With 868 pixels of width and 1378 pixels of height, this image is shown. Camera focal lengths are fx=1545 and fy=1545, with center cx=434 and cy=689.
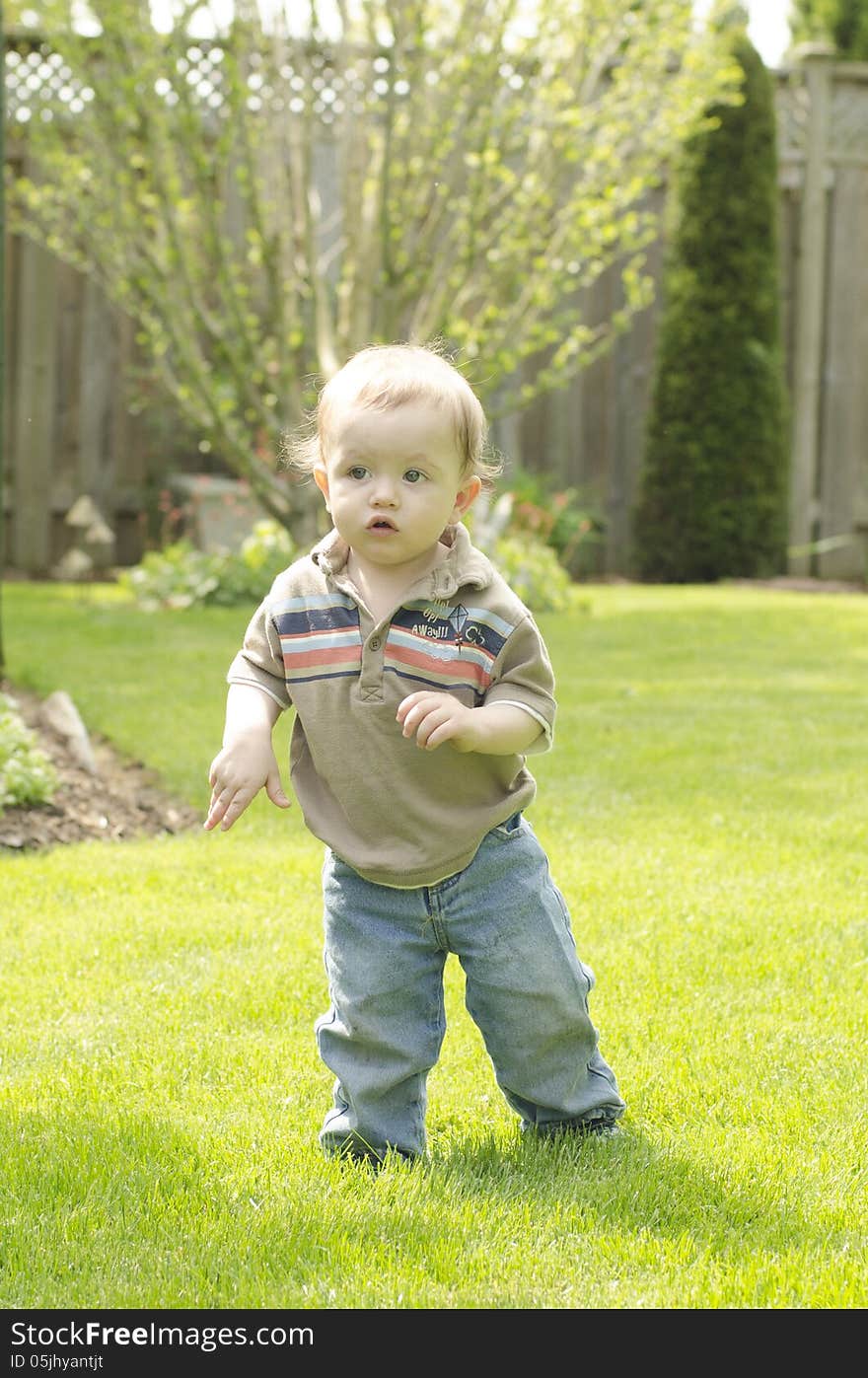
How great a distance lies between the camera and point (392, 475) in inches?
82.3

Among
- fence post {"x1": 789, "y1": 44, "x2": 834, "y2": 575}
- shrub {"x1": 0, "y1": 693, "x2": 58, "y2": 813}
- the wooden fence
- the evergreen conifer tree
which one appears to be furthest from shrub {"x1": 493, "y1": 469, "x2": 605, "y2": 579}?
shrub {"x1": 0, "y1": 693, "x2": 58, "y2": 813}

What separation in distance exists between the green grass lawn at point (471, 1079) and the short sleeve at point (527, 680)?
636 mm

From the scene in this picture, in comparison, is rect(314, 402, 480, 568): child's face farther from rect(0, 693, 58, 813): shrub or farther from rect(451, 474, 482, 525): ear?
rect(0, 693, 58, 813): shrub

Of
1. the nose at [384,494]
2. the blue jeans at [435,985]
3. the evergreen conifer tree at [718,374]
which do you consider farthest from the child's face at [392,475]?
the evergreen conifer tree at [718,374]

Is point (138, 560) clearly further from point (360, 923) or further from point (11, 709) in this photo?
point (360, 923)

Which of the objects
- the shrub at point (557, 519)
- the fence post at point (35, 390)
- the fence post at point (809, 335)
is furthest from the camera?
the fence post at point (809, 335)

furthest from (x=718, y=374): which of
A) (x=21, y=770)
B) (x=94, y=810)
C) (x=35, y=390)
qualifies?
(x=21, y=770)

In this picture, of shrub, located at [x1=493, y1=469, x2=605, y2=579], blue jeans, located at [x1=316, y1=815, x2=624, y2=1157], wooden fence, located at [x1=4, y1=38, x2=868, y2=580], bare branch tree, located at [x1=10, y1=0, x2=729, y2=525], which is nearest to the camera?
blue jeans, located at [x1=316, y1=815, x2=624, y2=1157]

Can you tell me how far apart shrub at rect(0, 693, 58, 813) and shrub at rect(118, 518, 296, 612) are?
4.17 m

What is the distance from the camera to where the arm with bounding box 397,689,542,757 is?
6.40 ft

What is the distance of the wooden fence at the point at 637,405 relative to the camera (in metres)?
10.5

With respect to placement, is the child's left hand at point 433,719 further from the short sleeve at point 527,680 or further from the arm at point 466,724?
the short sleeve at point 527,680

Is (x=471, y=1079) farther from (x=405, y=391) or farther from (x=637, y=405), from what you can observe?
(x=637, y=405)
